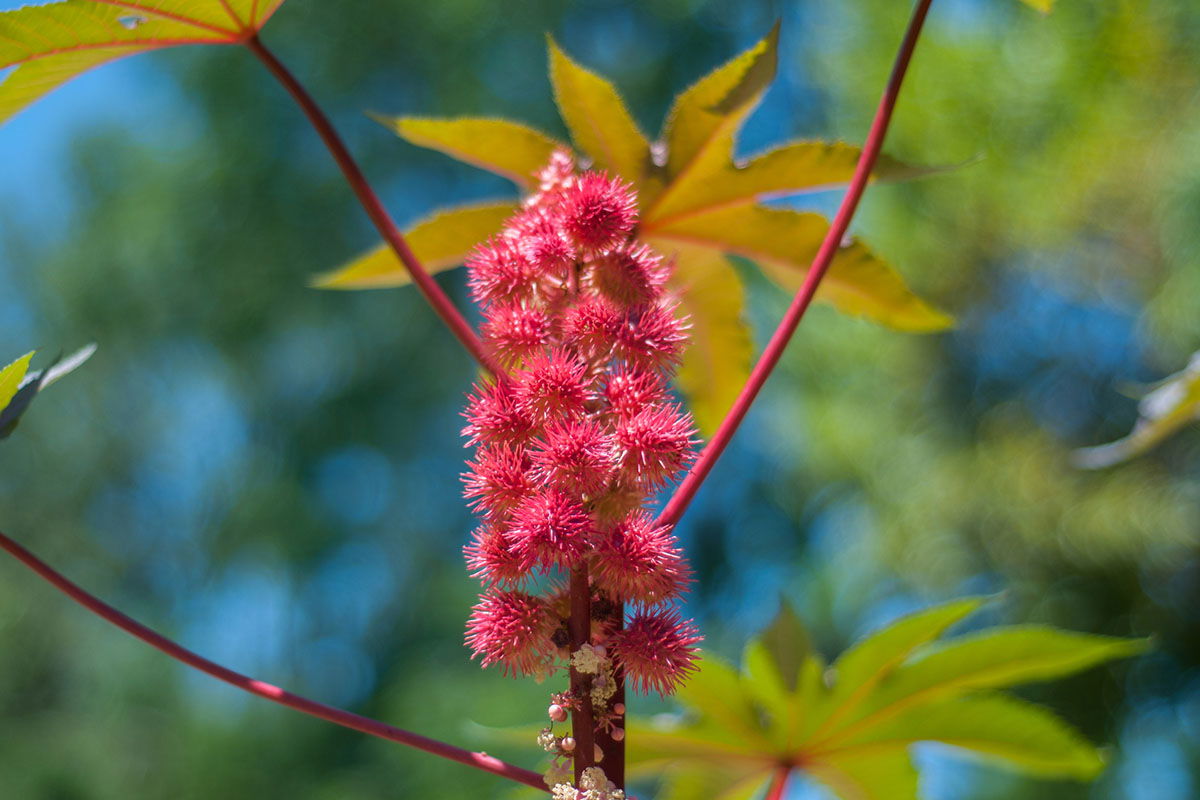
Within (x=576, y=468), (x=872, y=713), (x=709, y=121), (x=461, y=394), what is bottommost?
(x=576, y=468)

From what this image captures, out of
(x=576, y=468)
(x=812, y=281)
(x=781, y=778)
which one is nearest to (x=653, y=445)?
(x=576, y=468)

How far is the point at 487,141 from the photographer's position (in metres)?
1.44

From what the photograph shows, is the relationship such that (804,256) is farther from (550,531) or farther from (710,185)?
(550,531)

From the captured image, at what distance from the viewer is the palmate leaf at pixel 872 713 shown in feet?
4.86

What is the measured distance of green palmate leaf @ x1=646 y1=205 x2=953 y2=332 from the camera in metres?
1.50

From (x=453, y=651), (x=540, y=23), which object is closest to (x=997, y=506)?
(x=453, y=651)

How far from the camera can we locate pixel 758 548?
11.2 m

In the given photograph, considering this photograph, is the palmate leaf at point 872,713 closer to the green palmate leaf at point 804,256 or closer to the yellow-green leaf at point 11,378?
the green palmate leaf at point 804,256

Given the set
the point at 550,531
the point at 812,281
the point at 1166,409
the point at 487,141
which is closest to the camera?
the point at 550,531

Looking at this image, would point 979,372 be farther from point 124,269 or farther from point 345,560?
point 124,269

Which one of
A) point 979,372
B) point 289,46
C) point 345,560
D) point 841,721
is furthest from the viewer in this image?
point 289,46

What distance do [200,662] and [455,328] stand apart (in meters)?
0.42

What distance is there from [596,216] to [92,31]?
2.18 ft

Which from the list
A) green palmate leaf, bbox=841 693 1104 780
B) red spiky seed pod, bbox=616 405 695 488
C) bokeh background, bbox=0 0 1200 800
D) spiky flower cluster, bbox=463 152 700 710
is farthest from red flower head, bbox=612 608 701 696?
bokeh background, bbox=0 0 1200 800
